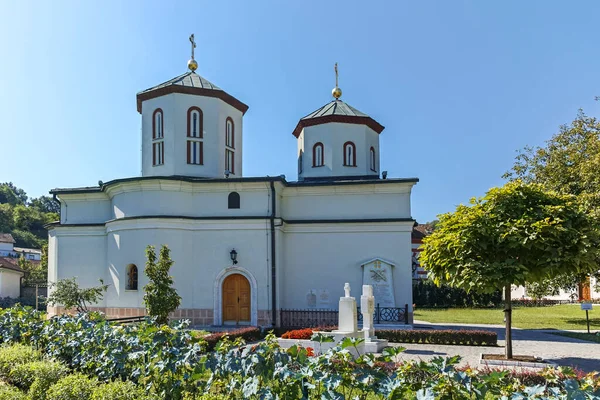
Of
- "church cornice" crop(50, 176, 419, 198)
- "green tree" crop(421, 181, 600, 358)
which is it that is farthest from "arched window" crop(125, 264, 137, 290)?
"green tree" crop(421, 181, 600, 358)

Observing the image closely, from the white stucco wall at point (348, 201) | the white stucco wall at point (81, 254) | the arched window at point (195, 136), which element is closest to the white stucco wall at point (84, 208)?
the white stucco wall at point (81, 254)

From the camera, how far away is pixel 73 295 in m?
21.4

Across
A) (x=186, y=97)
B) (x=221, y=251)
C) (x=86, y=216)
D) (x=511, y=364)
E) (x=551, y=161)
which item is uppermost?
(x=186, y=97)

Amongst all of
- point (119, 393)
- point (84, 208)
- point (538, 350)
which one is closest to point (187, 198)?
point (84, 208)

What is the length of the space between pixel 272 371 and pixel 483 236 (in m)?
8.39

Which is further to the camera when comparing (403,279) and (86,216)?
(86,216)

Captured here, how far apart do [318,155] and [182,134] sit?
257 inches

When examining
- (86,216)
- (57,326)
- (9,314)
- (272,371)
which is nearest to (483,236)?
(272,371)

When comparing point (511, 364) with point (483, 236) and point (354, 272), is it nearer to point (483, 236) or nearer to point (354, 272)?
point (483, 236)

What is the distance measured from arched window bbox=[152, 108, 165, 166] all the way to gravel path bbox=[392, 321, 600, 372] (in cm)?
1306

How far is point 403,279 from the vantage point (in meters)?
22.0

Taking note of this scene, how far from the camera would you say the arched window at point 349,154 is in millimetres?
25469

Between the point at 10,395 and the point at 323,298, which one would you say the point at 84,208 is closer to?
the point at 323,298

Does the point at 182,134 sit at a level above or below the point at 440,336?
above
